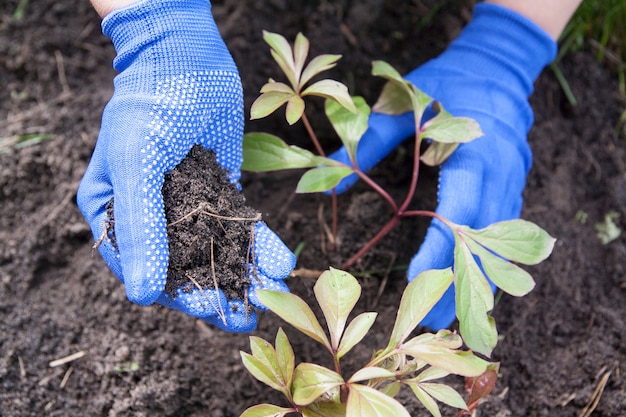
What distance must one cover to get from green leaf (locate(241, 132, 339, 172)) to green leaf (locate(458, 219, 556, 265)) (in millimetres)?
456

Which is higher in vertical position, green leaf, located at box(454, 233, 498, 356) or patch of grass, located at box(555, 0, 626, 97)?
patch of grass, located at box(555, 0, 626, 97)

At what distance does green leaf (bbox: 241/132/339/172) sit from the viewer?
62.1 inches

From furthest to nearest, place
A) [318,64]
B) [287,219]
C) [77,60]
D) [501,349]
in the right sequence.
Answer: [77,60]
[287,219]
[501,349]
[318,64]

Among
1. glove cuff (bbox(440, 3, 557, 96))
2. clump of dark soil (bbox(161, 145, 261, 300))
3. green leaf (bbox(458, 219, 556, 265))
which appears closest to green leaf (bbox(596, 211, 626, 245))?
glove cuff (bbox(440, 3, 557, 96))

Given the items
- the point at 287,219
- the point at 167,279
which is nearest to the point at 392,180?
the point at 287,219

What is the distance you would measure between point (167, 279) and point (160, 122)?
385mm

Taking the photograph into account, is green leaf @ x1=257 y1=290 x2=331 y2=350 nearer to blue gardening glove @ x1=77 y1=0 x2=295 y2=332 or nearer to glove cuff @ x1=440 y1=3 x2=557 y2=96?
blue gardening glove @ x1=77 y1=0 x2=295 y2=332

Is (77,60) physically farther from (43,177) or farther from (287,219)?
(287,219)

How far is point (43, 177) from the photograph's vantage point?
1945mm

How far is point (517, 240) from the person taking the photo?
146cm

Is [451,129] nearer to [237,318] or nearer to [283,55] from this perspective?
[283,55]

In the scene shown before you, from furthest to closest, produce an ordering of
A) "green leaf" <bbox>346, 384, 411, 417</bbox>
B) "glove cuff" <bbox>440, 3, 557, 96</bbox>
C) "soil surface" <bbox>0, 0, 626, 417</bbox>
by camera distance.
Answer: "glove cuff" <bbox>440, 3, 557, 96</bbox> < "soil surface" <bbox>0, 0, 626, 417</bbox> < "green leaf" <bbox>346, 384, 411, 417</bbox>

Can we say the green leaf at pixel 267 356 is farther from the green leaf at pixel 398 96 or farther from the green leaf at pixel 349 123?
the green leaf at pixel 398 96

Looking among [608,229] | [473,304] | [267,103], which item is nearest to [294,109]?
[267,103]
